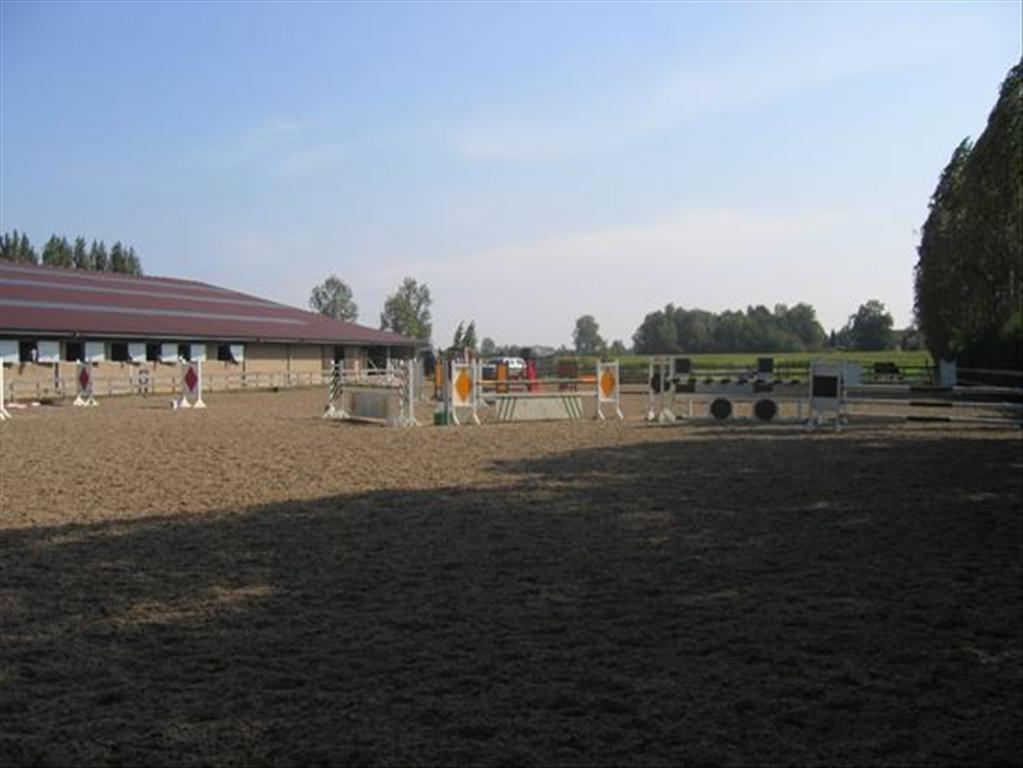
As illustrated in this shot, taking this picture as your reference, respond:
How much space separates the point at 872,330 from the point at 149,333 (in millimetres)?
85823

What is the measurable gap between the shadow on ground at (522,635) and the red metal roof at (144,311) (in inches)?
1273

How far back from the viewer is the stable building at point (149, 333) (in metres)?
Answer: 37.0

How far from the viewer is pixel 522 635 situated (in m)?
5.06

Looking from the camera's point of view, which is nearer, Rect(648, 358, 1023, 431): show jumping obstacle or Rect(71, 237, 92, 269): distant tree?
Rect(648, 358, 1023, 431): show jumping obstacle

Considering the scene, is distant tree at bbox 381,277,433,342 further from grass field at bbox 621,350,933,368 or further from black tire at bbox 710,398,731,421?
black tire at bbox 710,398,731,421

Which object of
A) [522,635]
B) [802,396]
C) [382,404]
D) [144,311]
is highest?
[144,311]

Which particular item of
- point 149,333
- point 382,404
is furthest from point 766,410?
point 149,333

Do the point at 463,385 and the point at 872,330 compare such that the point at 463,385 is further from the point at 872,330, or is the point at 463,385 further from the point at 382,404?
the point at 872,330

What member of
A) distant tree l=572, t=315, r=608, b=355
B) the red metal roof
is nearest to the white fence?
the red metal roof

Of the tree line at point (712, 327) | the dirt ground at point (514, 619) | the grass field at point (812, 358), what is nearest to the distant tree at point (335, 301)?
the tree line at point (712, 327)

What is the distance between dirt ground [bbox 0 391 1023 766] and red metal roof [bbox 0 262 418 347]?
29.7m

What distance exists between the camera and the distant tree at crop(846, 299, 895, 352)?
104375 millimetres

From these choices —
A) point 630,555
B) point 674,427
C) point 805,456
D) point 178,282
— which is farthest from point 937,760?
point 178,282

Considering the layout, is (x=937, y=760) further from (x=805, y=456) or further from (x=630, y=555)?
(x=805, y=456)
